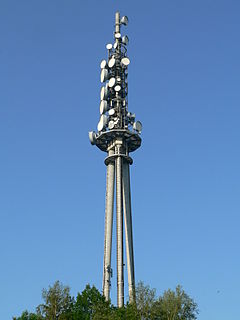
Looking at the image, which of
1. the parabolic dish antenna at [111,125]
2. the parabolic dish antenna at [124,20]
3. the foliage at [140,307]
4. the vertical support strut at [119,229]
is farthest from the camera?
the parabolic dish antenna at [124,20]

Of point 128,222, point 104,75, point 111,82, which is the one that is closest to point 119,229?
point 128,222

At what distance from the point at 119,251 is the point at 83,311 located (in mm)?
17065

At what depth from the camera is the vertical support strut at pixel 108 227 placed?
10273cm

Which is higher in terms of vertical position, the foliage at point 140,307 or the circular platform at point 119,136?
the circular platform at point 119,136

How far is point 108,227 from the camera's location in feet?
353

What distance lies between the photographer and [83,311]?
8731 cm

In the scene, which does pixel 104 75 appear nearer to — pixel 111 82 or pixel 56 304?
pixel 111 82

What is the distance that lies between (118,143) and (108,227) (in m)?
16.0

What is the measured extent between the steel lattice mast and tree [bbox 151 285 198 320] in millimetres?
19324

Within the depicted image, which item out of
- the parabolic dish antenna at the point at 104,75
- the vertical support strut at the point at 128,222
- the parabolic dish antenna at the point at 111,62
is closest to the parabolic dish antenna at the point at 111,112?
the parabolic dish antenna at the point at 104,75

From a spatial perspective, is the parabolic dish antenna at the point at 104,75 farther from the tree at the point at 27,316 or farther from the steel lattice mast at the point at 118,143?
the tree at the point at 27,316

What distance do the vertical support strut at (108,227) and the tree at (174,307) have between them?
67.8 feet

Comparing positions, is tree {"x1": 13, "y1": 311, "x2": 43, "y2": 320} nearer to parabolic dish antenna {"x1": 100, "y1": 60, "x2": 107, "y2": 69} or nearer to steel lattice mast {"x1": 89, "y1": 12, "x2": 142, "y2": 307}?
steel lattice mast {"x1": 89, "y1": 12, "x2": 142, "y2": 307}

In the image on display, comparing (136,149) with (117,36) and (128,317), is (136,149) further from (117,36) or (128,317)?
(128,317)
